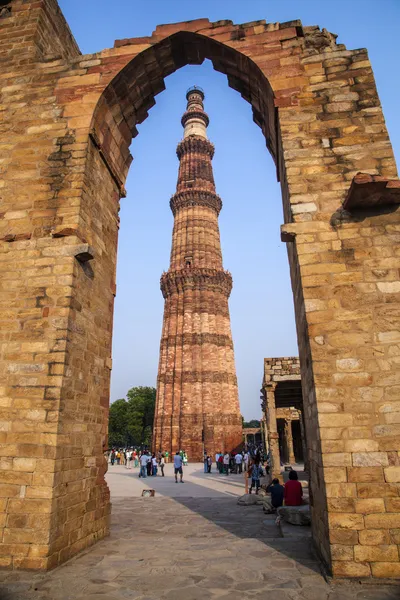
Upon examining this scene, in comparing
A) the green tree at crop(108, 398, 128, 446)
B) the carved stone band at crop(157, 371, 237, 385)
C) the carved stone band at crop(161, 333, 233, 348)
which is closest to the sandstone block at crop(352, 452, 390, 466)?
the carved stone band at crop(157, 371, 237, 385)

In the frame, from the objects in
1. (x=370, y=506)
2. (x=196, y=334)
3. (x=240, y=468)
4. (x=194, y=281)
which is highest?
(x=194, y=281)

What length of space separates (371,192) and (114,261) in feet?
13.6

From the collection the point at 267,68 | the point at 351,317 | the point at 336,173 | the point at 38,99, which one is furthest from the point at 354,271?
the point at 38,99

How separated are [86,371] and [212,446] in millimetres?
19237

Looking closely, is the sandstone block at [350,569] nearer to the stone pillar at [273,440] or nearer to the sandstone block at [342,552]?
the sandstone block at [342,552]

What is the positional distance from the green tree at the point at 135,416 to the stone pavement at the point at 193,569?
41859 mm

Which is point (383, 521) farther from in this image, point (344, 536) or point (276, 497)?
point (276, 497)

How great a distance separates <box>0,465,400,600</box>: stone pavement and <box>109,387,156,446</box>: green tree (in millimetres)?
41859

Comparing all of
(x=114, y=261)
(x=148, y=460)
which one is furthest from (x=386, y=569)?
(x=148, y=460)

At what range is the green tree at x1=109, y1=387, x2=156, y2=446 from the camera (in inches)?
1829

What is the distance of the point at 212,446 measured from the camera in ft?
74.3

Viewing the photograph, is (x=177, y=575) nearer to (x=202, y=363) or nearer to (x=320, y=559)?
(x=320, y=559)

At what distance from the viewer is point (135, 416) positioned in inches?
1823

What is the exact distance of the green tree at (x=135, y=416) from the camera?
46469 mm
